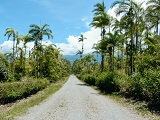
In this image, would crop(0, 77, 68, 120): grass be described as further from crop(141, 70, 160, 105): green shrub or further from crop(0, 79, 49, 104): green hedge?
crop(141, 70, 160, 105): green shrub

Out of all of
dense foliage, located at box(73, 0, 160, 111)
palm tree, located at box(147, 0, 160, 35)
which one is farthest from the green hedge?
palm tree, located at box(147, 0, 160, 35)

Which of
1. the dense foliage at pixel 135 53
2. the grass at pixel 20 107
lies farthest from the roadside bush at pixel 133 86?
the grass at pixel 20 107

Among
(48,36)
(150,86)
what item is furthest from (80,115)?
(48,36)

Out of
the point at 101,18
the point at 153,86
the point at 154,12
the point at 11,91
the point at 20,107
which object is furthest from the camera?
the point at 101,18

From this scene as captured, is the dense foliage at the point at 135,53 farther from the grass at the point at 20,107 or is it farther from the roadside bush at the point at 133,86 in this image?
the grass at the point at 20,107

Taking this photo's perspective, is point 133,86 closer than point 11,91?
Yes

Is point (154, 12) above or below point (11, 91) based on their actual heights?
above

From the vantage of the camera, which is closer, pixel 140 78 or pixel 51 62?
pixel 140 78

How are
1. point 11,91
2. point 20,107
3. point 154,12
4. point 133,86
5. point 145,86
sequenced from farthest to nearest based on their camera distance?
1. point 154,12
2. point 11,91
3. point 133,86
4. point 20,107
5. point 145,86

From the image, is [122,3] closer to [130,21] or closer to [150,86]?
[130,21]

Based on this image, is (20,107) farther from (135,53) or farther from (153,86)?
(135,53)

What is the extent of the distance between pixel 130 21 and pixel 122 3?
222 centimetres

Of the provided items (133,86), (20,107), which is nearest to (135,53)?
(133,86)

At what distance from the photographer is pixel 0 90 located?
17.0 metres
